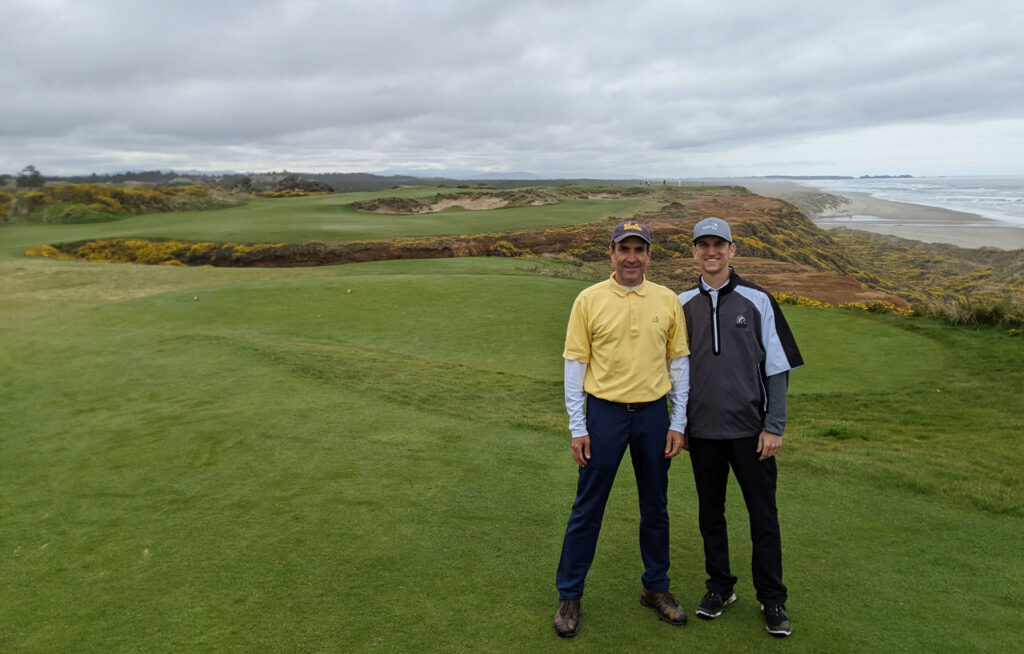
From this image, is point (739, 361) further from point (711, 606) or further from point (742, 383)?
point (711, 606)

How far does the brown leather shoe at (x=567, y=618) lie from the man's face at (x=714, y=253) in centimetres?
205

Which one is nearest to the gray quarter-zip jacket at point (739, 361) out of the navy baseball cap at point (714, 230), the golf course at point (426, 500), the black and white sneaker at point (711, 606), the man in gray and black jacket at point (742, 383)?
the man in gray and black jacket at point (742, 383)

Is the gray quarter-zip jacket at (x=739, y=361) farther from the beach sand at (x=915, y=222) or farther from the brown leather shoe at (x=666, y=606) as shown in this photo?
the beach sand at (x=915, y=222)

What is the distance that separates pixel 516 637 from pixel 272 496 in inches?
102

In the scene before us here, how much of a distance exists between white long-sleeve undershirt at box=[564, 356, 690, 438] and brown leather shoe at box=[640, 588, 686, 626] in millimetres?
971

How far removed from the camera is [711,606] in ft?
11.9

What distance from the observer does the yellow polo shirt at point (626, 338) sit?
3510 mm

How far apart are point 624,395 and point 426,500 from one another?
88.3 inches

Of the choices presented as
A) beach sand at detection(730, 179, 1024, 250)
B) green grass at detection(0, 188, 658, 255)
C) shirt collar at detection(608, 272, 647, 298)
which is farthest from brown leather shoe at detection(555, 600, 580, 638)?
beach sand at detection(730, 179, 1024, 250)

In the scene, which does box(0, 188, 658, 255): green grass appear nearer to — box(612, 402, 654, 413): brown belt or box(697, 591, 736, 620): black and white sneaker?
box(612, 402, 654, 413): brown belt

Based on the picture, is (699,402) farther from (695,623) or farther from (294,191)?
(294,191)

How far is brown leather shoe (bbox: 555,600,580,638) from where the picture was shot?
134 inches

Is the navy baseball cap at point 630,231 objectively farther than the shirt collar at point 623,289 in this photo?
No

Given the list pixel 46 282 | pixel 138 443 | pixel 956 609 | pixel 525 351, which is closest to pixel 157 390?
pixel 138 443
